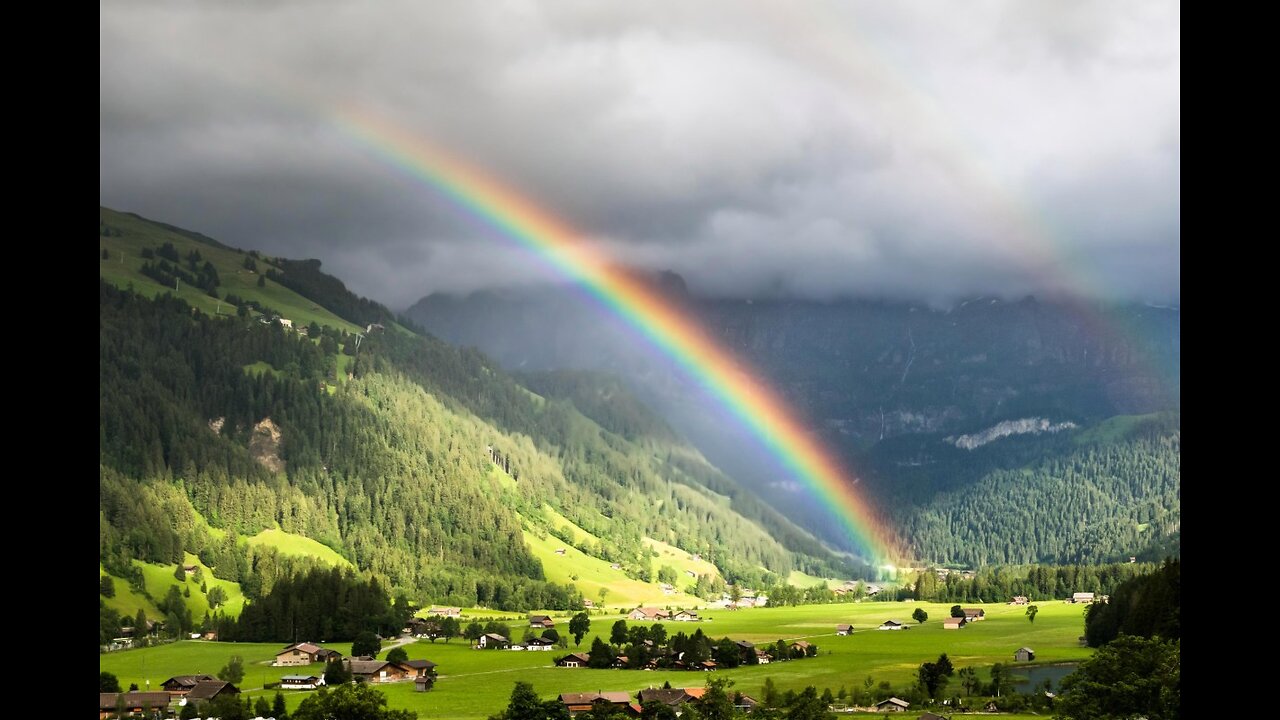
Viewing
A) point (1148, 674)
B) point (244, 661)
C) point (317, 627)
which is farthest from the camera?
point (317, 627)

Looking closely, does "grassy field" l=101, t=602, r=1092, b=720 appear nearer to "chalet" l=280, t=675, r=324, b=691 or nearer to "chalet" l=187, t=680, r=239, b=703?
"chalet" l=280, t=675, r=324, b=691

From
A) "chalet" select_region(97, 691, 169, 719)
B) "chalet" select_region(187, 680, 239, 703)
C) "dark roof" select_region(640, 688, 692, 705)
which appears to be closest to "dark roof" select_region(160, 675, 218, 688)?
"chalet" select_region(187, 680, 239, 703)

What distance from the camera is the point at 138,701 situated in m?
84.1

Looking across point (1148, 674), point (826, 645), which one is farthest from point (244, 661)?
point (1148, 674)

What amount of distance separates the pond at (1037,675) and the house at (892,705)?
1026 centimetres

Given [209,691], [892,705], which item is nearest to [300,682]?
[209,691]

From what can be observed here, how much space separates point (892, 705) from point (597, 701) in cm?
1906

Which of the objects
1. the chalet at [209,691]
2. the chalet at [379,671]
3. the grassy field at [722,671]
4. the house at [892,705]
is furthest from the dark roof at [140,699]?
the house at [892,705]

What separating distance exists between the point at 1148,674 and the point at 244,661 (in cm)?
8504

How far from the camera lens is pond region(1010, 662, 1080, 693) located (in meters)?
81.4

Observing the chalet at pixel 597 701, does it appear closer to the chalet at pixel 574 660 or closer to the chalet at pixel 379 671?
the chalet at pixel 379 671
